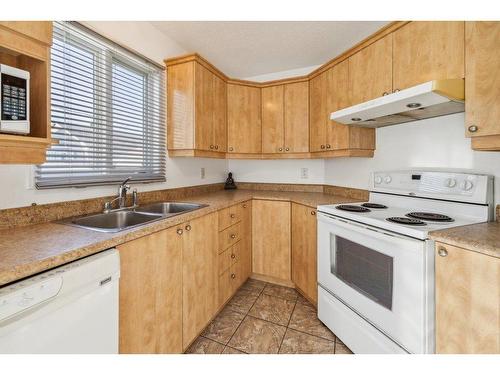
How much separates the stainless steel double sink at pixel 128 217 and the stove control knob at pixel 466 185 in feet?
5.75

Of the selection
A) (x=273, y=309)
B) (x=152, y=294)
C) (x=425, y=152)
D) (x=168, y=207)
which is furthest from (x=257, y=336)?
(x=425, y=152)

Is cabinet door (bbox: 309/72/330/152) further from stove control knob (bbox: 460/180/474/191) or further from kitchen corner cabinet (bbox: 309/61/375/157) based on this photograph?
stove control knob (bbox: 460/180/474/191)

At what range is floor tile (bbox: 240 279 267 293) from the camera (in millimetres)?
2365

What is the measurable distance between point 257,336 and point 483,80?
2.04 metres

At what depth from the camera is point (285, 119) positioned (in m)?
2.64

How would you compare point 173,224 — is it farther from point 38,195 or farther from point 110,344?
point 38,195

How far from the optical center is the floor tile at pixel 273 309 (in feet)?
6.26

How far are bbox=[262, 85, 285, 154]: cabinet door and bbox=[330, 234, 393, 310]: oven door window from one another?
1.36m

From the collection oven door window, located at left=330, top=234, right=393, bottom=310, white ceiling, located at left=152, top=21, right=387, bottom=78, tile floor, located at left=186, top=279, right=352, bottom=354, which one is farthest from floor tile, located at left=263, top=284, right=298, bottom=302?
white ceiling, located at left=152, top=21, right=387, bottom=78

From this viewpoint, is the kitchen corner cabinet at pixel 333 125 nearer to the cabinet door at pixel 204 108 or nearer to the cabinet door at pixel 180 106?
the cabinet door at pixel 204 108

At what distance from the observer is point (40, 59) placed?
100 cm

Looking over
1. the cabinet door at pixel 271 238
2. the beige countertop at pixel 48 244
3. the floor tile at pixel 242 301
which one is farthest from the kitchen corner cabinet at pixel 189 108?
the floor tile at pixel 242 301

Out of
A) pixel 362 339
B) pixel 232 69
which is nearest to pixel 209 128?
pixel 232 69

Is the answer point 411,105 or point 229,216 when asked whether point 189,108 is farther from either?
point 411,105
